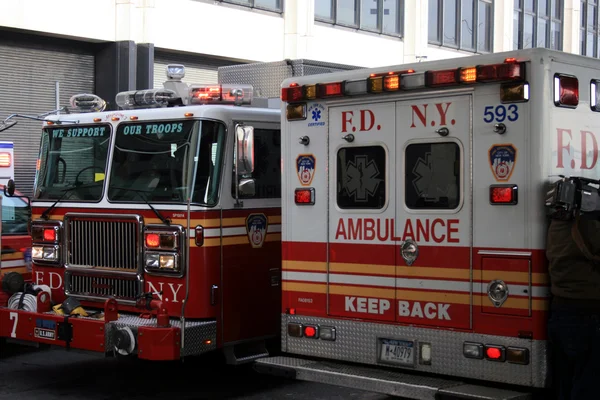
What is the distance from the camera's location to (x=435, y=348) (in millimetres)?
6770

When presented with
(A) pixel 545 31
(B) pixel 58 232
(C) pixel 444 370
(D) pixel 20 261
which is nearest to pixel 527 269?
(C) pixel 444 370

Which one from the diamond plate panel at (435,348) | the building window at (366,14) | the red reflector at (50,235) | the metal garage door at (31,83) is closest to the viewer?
the diamond plate panel at (435,348)

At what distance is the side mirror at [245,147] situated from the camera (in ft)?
26.2

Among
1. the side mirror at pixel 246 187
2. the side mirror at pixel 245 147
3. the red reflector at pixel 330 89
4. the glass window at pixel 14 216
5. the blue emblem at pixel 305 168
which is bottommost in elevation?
the glass window at pixel 14 216

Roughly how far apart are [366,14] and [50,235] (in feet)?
52.7

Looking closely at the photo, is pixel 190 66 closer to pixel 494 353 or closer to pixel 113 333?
pixel 113 333

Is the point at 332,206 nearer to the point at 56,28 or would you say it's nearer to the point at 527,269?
the point at 527,269

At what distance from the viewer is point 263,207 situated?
8586 millimetres

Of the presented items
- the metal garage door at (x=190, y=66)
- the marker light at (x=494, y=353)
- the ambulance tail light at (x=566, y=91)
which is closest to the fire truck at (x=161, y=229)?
the marker light at (x=494, y=353)

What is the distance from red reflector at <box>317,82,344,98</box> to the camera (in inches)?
288

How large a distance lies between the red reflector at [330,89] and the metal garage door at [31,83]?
429 inches

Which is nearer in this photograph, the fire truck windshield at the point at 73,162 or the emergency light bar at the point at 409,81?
the emergency light bar at the point at 409,81

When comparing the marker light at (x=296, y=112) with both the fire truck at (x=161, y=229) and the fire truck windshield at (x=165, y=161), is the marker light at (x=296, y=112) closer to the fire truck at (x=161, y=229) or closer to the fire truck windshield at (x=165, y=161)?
the fire truck at (x=161, y=229)

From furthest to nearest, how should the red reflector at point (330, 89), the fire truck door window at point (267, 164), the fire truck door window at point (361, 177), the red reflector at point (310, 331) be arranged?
the fire truck door window at point (267, 164), the red reflector at point (310, 331), the red reflector at point (330, 89), the fire truck door window at point (361, 177)
